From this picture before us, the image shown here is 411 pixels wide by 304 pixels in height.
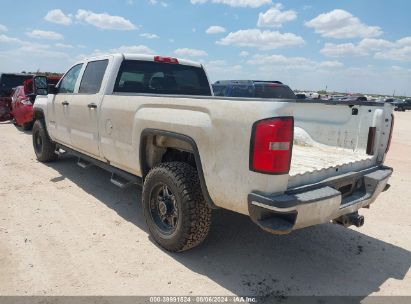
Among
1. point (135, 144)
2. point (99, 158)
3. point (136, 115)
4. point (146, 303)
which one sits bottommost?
point (146, 303)

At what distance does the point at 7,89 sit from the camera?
1348 centimetres

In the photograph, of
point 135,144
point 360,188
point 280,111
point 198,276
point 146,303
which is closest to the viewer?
point 280,111

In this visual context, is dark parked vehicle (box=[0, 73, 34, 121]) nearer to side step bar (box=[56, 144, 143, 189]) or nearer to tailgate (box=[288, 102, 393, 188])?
side step bar (box=[56, 144, 143, 189])

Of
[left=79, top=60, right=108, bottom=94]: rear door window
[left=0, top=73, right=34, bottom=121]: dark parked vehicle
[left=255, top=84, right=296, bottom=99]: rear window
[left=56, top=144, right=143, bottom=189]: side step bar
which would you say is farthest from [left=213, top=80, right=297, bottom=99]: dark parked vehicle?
[left=0, top=73, right=34, bottom=121]: dark parked vehicle

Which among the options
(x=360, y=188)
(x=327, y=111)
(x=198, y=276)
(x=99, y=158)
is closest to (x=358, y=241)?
(x=360, y=188)

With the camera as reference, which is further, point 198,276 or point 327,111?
point 327,111

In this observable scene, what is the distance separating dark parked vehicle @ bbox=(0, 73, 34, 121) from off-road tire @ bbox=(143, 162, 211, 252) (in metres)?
12.1

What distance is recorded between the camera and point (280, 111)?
8.39 ft

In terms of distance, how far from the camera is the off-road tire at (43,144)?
682 cm

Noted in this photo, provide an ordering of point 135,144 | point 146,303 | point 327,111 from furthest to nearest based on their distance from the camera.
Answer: point 327,111 → point 135,144 → point 146,303

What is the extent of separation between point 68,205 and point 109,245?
141 cm

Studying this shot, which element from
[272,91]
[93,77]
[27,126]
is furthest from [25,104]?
[272,91]

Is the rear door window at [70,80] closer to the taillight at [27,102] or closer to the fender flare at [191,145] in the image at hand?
the fender flare at [191,145]

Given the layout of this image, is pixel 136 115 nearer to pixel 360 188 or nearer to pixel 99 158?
pixel 99 158
